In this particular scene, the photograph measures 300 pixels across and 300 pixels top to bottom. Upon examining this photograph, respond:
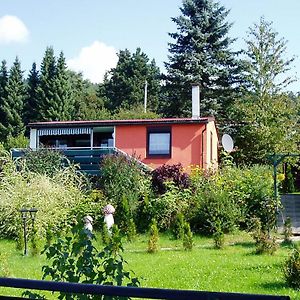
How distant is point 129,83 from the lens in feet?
193

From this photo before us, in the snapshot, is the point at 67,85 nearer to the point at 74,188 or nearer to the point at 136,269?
the point at 74,188

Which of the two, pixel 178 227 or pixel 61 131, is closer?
pixel 178 227

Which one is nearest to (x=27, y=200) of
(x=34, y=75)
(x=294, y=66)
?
(x=294, y=66)

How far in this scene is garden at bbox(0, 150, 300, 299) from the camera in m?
11.7

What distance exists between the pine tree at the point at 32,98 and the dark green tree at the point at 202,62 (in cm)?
1288

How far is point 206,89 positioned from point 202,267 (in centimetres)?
3240

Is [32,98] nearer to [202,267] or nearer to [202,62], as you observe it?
[202,62]

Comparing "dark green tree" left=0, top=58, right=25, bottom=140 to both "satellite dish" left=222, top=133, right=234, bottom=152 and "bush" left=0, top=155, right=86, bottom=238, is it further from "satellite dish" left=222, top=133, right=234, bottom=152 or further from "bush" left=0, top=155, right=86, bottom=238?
"bush" left=0, top=155, right=86, bottom=238

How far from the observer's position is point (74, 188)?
1881 centimetres

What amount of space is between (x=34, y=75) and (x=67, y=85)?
4.04 meters

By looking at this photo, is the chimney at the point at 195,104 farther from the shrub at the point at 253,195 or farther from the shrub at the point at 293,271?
the shrub at the point at 293,271

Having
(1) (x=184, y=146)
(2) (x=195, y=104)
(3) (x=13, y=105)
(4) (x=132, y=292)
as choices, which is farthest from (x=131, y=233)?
(3) (x=13, y=105)

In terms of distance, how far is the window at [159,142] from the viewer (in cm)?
2339

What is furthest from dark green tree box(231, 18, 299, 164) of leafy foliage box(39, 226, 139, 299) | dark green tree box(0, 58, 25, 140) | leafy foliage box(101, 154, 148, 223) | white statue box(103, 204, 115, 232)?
leafy foliage box(39, 226, 139, 299)
